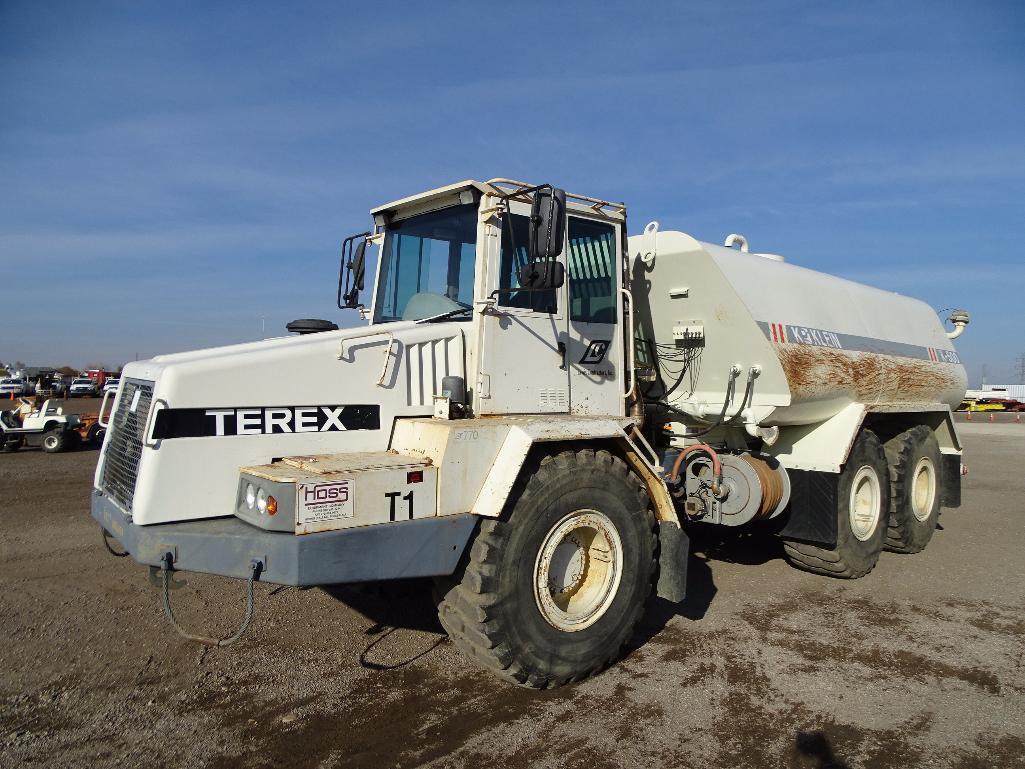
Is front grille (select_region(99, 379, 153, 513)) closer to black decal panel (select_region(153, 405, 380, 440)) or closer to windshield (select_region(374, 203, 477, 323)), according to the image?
black decal panel (select_region(153, 405, 380, 440))

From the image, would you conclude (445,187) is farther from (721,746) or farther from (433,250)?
(721,746)

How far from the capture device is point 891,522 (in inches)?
311

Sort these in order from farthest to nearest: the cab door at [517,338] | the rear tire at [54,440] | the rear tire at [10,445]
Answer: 1. the rear tire at [10,445]
2. the rear tire at [54,440]
3. the cab door at [517,338]

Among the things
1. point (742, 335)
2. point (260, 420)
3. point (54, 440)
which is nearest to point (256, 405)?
point (260, 420)

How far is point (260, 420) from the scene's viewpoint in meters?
4.06

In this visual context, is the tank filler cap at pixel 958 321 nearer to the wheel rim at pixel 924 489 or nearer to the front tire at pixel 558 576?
the wheel rim at pixel 924 489

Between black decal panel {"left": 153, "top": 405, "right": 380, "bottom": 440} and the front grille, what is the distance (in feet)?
0.74

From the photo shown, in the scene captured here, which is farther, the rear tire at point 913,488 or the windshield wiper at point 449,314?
the rear tire at point 913,488

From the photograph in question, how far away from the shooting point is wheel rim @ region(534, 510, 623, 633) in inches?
177

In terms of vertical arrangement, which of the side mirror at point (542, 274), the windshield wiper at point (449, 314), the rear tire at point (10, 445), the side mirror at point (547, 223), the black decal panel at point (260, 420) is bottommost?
the rear tire at point (10, 445)

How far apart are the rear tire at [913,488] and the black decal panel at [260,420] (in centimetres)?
603

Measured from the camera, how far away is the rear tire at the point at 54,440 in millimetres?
15844

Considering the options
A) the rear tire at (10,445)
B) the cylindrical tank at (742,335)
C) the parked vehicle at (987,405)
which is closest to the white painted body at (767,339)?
the cylindrical tank at (742,335)

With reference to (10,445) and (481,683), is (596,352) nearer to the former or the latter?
(481,683)
